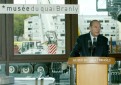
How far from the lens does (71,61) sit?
4.14 metres

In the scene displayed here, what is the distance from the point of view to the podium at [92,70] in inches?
158

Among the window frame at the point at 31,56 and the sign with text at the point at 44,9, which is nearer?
the sign with text at the point at 44,9

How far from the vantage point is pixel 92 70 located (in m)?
4.06

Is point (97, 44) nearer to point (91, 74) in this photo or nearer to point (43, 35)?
point (91, 74)

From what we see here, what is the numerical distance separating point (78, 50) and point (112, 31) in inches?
64.2

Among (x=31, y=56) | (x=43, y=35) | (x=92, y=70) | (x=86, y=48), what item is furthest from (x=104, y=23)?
(x=92, y=70)

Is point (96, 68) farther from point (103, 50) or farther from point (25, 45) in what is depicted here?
point (25, 45)

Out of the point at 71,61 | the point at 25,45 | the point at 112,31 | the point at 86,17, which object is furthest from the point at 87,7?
the point at 71,61

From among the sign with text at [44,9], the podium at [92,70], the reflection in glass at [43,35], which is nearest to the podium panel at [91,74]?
the podium at [92,70]

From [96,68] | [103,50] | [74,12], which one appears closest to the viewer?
[96,68]

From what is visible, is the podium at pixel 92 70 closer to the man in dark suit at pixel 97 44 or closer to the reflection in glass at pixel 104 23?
the man in dark suit at pixel 97 44

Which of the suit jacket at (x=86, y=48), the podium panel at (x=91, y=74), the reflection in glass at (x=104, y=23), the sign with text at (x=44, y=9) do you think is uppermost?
the sign with text at (x=44, y=9)

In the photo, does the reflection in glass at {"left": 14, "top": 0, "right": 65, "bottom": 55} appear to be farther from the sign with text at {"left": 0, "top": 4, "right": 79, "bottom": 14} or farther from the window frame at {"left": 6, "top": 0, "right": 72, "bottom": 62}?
the sign with text at {"left": 0, "top": 4, "right": 79, "bottom": 14}

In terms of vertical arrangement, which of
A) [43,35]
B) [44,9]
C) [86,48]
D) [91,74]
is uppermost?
[44,9]
